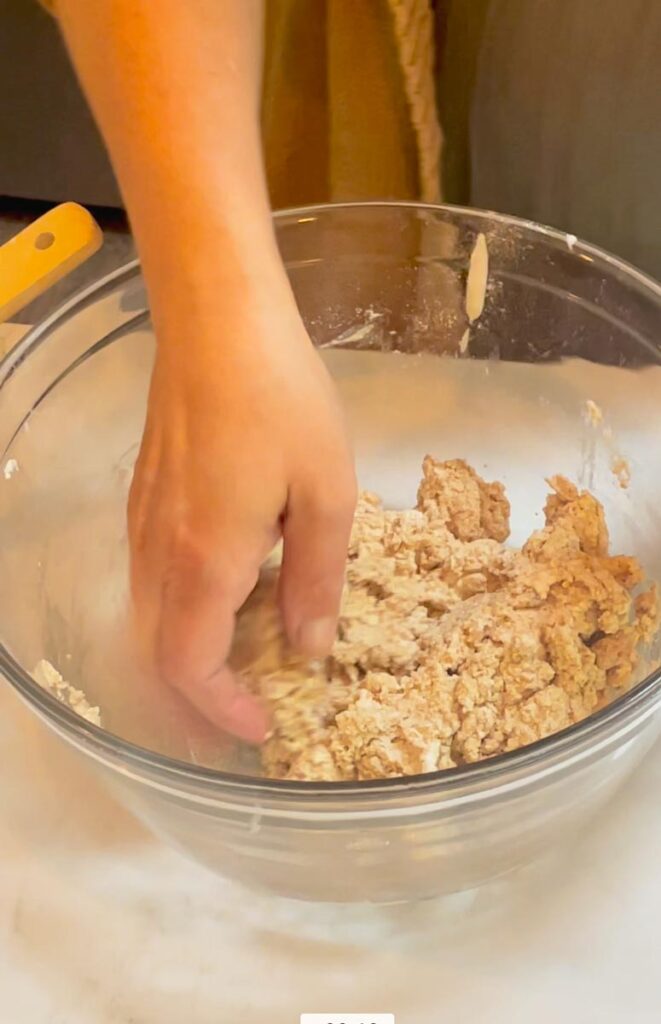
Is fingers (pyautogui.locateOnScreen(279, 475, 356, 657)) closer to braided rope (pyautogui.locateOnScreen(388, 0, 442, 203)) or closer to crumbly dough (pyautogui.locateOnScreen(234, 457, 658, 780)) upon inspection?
crumbly dough (pyautogui.locateOnScreen(234, 457, 658, 780))

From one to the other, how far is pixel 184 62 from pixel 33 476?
1.00 ft

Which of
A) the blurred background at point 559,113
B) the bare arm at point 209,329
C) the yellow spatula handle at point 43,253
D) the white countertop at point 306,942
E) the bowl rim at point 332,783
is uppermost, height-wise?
the blurred background at point 559,113

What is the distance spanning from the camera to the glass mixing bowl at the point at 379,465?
1.36 ft

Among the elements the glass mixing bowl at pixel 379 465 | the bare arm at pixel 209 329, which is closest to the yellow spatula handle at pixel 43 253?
the glass mixing bowl at pixel 379 465

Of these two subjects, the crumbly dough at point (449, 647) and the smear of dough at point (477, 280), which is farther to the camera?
the smear of dough at point (477, 280)

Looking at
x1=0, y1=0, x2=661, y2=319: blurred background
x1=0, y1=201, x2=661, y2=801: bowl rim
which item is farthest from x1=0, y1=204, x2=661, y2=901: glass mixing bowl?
x1=0, y1=0, x2=661, y2=319: blurred background

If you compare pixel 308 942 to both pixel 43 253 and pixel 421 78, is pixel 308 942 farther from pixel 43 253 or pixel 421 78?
pixel 421 78

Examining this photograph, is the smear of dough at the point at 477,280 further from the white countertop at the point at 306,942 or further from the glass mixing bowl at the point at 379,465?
the white countertop at the point at 306,942

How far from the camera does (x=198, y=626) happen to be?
16.1 inches

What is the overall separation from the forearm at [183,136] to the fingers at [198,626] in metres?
0.11

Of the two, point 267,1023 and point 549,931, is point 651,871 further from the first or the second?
point 267,1023

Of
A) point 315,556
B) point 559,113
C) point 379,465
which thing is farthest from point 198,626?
point 559,113

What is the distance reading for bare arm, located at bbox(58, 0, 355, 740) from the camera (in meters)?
0.39

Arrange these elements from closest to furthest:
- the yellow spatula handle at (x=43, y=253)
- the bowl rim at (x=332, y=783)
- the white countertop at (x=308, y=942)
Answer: the bowl rim at (x=332, y=783) < the white countertop at (x=308, y=942) < the yellow spatula handle at (x=43, y=253)
